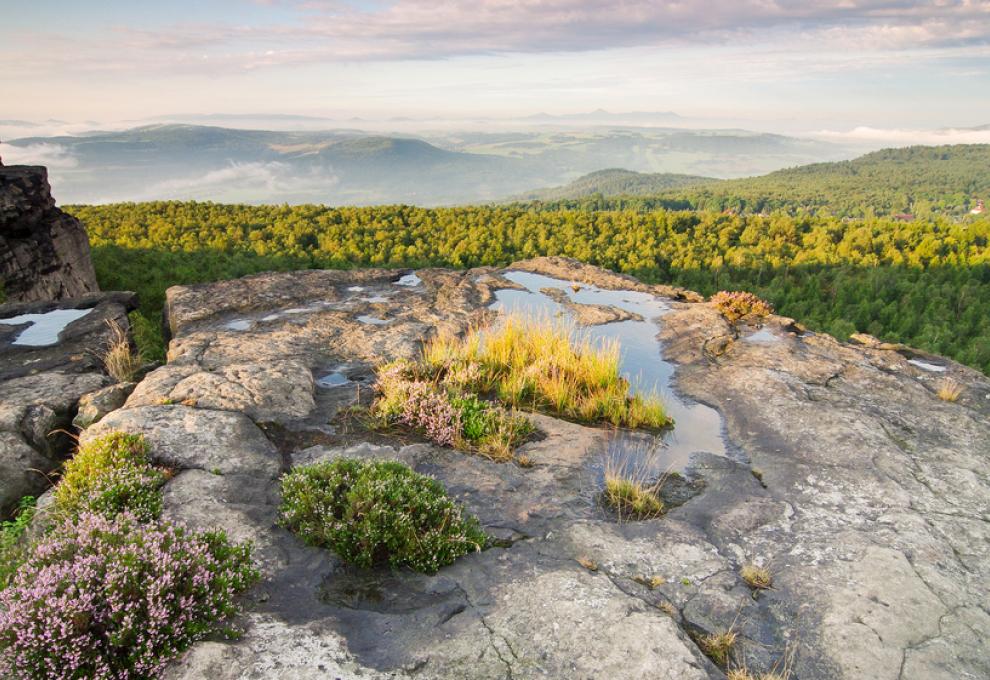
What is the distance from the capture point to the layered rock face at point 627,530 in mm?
3686

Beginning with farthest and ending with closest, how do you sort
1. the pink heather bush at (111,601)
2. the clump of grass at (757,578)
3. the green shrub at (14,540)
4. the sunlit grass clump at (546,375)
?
the sunlit grass clump at (546,375), the clump of grass at (757,578), the green shrub at (14,540), the pink heather bush at (111,601)

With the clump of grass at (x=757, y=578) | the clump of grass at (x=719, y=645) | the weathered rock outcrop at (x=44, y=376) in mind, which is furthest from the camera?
the weathered rock outcrop at (x=44, y=376)

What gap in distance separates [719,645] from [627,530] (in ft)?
4.47

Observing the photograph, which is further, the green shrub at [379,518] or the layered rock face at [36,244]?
the layered rock face at [36,244]

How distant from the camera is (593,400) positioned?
25.1ft

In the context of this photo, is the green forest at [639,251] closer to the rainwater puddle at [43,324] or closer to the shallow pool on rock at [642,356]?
the rainwater puddle at [43,324]

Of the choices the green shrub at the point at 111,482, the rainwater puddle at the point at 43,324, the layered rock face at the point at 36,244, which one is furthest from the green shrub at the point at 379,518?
the layered rock face at the point at 36,244

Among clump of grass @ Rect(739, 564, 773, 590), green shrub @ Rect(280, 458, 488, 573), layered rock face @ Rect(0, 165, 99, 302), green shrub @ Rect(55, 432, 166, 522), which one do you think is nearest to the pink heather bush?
green shrub @ Rect(55, 432, 166, 522)

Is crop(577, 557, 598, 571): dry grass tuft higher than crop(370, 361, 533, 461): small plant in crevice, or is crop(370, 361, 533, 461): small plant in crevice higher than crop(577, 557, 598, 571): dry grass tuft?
crop(370, 361, 533, 461): small plant in crevice

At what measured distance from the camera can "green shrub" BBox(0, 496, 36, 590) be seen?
399cm

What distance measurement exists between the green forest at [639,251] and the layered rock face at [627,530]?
543 inches

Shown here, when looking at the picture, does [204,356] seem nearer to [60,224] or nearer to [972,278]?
[60,224]

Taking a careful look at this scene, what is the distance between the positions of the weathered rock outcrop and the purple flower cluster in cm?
380

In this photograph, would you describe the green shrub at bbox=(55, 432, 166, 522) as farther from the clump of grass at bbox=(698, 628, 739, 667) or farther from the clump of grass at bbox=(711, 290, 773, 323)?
the clump of grass at bbox=(711, 290, 773, 323)
